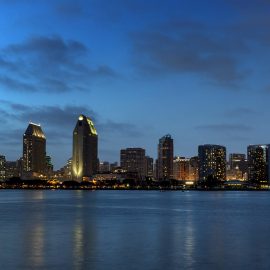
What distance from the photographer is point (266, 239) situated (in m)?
47.5

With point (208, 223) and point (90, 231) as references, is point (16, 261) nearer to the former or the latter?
point (90, 231)

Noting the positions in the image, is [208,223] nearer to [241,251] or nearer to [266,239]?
[266,239]

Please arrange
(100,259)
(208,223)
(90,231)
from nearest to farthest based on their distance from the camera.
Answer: (100,259)
(90,231)
(208,223)

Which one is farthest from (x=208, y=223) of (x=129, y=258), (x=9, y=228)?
(x=129, y=258)

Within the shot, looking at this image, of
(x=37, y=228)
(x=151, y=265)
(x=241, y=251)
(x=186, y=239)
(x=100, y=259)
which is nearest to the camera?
(x=151, y=265)

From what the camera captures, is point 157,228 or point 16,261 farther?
point 157,228

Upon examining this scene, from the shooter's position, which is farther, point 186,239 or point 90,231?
point 90,231

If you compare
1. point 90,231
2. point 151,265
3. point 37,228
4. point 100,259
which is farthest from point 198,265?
point 37,228

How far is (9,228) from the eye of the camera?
55594 mm

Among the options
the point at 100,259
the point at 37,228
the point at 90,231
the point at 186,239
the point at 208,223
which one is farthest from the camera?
the point at 208,223

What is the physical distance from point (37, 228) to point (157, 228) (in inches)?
457

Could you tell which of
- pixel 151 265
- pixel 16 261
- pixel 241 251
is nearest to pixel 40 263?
pixel 16 261

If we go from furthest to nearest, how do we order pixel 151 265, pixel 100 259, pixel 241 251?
pixel 241 251, pixel 100 259, pixel 151 265

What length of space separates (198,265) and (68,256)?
8209mm
